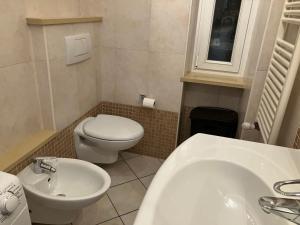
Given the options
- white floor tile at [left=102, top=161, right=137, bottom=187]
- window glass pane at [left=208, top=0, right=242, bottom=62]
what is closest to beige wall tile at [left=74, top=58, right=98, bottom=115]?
white floor tile at [left=102, top=161, right=137, bottom=187]

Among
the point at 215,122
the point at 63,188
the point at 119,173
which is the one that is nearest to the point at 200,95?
the point at 215,122

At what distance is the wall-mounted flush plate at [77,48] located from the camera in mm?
1595

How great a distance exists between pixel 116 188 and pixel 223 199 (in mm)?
1205

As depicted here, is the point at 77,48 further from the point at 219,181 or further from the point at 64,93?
the point at 219,181

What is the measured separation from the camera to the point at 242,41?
2.07 m

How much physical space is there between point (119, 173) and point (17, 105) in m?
1.03

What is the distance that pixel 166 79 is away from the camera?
198 centimetres

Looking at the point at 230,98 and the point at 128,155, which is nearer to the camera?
the point at 230,98

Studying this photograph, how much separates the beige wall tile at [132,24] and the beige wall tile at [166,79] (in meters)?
0.16

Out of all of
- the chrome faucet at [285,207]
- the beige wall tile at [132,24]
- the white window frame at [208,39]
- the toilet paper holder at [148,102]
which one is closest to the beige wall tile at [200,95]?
the white window frame at [208,39]

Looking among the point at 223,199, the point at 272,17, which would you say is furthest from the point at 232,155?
the point at 272,17

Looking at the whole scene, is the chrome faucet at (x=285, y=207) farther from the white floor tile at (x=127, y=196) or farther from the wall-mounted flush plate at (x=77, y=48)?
the wall-mounted flush plate at (x=77, y=48)

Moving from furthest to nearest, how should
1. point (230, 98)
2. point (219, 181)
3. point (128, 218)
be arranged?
point (230, 98) < point (128, 218) < point (219, 181)

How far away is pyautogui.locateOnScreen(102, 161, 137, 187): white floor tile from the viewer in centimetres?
200
